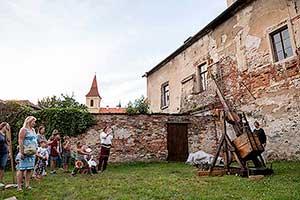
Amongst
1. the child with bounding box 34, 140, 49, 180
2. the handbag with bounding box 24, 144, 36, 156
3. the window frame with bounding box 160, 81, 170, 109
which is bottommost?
the child with bounding box 34, 140, 49, 180

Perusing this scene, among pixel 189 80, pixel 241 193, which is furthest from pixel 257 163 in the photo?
pixel 189 80

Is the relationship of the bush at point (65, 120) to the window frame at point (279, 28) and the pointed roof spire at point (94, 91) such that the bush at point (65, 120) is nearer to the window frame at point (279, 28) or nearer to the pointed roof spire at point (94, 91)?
the window frame at point (279, 28)

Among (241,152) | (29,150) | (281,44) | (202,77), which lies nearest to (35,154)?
(29,150)

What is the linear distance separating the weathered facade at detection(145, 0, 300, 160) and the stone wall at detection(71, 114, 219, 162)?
7.62 feet

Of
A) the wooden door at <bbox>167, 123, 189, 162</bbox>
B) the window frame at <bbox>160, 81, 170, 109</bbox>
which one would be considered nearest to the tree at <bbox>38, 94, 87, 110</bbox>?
the window frame at <bbox>160, 81, 170, 109</bbox>

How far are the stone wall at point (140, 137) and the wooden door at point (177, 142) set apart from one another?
23cm

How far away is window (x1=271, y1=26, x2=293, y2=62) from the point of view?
11500 millimetres

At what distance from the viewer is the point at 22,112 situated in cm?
1284

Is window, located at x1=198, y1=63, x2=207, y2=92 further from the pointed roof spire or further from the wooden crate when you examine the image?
the pointed roof spire

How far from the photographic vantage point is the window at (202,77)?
652 inches

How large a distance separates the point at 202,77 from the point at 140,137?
247 inches

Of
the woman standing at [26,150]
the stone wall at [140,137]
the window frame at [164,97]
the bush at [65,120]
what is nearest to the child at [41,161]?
the woman standing at [26,150]

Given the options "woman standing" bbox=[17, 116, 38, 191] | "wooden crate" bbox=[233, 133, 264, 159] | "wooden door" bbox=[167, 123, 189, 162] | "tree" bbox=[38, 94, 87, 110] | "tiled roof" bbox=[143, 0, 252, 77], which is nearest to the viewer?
"woman standing" bbox=[17, 116, 38, 191]

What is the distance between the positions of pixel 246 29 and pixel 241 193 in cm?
1041
